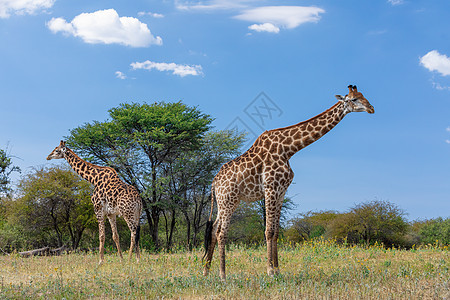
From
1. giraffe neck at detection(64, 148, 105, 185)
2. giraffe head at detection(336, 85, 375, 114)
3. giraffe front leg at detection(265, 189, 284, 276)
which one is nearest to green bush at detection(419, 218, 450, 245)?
giraffe head at detection(336, 85, 375, 114)

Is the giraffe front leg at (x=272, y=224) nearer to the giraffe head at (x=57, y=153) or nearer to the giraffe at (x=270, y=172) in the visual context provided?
the giraffe at (x=270, y=172)

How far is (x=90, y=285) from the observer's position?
1037 centimetres

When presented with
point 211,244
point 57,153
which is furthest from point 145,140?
point 211,244

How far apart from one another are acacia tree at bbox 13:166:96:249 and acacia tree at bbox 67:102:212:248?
8.91 ft

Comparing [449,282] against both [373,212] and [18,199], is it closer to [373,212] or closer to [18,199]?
[373,212]

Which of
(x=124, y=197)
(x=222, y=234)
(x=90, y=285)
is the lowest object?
(x=90, y=285)

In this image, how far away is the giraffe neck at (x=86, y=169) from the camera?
15547mm

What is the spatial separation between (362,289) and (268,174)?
3.23 meters

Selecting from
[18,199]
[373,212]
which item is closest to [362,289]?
[373,212]

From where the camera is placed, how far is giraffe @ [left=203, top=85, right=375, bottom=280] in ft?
32.2

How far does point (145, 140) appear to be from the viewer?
81.0 feet

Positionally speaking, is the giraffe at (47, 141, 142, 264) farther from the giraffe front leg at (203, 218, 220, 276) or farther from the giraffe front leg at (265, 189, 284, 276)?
the giraffe front leg at (265, 189, 284, 276)

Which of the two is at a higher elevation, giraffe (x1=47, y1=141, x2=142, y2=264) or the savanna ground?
giraffe (x1=47, y1=141, x2=142, y2=264)

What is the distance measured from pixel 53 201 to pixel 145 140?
246 inches
